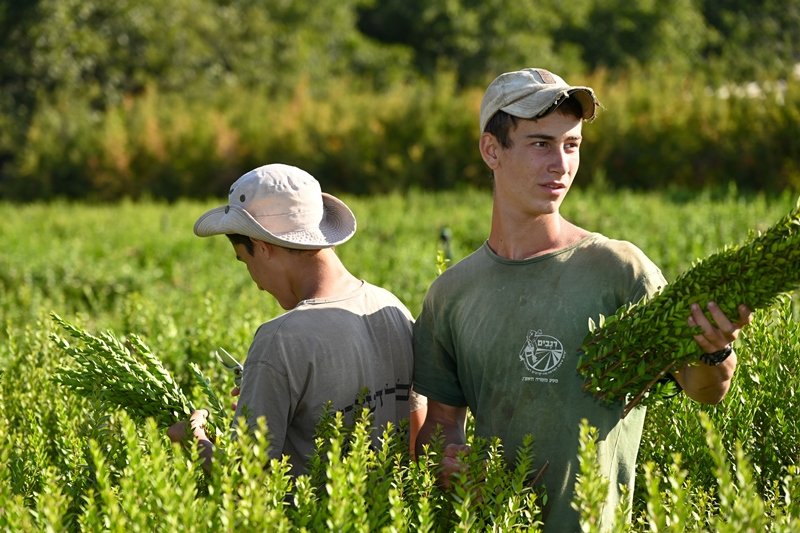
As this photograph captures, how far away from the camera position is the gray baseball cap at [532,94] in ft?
10.4

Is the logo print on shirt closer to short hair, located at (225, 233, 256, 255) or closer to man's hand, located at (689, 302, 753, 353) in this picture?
man's hand, located at (689, 302, 753, 353)

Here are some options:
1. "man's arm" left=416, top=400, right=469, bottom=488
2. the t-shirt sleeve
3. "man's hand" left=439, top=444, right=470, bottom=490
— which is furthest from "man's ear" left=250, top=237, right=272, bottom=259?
"man's hand" left=439, top=444, right=470, bottom=490

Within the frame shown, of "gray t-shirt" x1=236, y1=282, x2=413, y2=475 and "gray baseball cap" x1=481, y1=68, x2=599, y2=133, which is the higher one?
"gray baseball cap" x1=481, y1=68, x2=599, y2=133

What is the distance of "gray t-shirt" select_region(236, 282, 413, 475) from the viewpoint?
10.2ft

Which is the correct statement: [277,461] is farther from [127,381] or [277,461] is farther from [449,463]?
[127,381]

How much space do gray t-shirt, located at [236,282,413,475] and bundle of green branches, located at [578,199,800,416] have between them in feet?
2.13

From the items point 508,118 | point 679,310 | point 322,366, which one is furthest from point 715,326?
point 322,366

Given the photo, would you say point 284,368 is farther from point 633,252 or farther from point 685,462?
point 685,462

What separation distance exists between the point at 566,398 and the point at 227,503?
1.05 meters

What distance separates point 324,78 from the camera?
35531 mm

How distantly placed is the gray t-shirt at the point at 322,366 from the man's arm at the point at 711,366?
85 centimetres

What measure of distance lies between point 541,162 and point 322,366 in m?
0.84

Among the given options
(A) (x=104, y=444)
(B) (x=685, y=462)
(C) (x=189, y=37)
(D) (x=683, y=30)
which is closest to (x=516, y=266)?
(B) (x=685, y=462)

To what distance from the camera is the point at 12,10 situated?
3077 cm
